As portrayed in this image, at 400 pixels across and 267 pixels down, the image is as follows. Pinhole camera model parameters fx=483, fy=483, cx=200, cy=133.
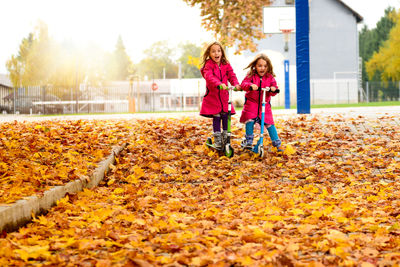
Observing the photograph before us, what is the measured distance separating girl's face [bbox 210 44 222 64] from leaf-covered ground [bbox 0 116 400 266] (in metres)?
1.58

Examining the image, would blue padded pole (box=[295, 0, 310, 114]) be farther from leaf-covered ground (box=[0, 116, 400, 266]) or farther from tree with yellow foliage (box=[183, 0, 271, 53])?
tree with yellow foliage (box=[183, 0, 271, 53])

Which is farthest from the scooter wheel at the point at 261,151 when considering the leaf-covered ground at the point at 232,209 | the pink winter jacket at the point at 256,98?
the pink winter jacket at the point at 256,98

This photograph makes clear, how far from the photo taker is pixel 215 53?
7.35 meters

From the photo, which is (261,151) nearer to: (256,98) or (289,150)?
(289,150)

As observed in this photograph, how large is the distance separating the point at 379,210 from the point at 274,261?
2.05 metres

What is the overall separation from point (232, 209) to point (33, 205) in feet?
6.38

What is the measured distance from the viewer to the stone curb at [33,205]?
3.99 meters

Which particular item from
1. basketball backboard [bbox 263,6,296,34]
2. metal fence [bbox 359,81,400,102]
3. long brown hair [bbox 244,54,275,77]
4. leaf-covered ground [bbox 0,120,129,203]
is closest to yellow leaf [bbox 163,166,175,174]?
leaf-covered ground [bbox 0,120,129,203]

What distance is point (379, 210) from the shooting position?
477cm

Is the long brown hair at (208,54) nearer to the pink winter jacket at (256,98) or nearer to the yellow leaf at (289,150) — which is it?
the pink winter jacket at (256,98)

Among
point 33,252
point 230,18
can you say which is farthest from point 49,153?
point 230,18

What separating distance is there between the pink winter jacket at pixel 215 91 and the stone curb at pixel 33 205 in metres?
2.13

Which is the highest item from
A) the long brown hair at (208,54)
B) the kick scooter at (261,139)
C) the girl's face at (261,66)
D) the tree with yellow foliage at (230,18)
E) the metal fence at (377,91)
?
the tree with yellow foliage at (230,18)

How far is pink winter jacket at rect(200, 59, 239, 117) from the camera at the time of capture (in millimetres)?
7406
